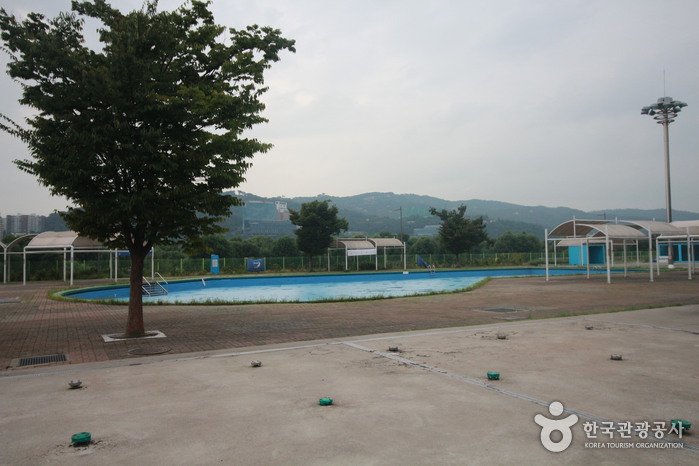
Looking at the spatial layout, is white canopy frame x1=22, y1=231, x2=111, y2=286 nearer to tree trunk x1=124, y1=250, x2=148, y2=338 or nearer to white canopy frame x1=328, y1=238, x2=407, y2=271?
tree trunk x1=124, y1=250, x2=148, y2=338

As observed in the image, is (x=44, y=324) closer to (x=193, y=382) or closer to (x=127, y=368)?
(x=127, y=368)

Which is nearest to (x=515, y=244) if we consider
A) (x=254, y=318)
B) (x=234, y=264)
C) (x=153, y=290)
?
(x=234, y=264)

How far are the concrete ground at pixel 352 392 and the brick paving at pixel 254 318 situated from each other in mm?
106

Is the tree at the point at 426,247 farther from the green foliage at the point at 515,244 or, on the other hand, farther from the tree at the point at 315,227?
the tree at the point at 315,227

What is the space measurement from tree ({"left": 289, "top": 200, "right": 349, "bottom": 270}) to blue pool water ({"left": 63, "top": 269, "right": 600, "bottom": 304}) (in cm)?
531

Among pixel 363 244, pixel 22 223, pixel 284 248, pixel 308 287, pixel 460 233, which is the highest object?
pixel 22 223

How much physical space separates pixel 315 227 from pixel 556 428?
38.3 meters

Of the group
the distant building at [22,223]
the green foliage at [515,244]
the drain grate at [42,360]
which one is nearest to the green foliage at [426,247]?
the green foliage at [515,244]

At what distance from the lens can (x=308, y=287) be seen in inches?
1251

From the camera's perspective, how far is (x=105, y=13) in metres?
9.29

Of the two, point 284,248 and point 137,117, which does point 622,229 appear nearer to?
point 137,117

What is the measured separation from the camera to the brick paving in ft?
28.7

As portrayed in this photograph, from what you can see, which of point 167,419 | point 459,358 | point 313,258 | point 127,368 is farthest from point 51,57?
point 313,258

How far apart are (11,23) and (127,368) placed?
6.57 metres
